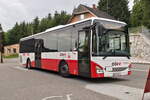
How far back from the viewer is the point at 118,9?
2136 inches

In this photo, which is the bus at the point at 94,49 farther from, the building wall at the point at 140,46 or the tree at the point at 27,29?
the tree at the point at 27,29

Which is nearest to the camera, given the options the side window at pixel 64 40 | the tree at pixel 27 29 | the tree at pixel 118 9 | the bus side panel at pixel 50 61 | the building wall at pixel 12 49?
the side window at pixel 64 40

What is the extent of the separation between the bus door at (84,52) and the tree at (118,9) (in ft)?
146

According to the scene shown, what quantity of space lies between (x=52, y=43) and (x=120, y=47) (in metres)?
5.26

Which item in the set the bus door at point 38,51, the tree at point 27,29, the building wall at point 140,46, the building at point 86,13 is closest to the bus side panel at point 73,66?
the bus door at point 38,51

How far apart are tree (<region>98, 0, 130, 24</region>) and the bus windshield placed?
145 ft

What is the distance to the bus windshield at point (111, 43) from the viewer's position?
9.61 metres

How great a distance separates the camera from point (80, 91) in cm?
818

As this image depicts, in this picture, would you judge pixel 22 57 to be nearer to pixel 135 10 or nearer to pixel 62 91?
pixel 62 91

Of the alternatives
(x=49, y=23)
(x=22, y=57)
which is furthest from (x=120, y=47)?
(x=49, y=23)

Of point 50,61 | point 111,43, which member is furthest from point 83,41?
point 50,61

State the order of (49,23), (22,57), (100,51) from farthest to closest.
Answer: (49,23) → (22,57) → (100,51)

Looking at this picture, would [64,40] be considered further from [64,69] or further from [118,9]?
[118,9]

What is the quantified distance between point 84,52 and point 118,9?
4656 cm
